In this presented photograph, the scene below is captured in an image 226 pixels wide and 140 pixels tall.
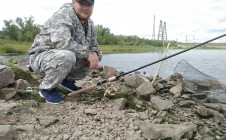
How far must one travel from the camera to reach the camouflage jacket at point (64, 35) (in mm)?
4191

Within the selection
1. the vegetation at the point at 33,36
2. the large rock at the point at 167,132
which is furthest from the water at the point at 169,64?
the vegetation at the point at 33,36

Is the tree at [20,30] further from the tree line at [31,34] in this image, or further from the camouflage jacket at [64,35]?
the camouflage jacket at [64,35]

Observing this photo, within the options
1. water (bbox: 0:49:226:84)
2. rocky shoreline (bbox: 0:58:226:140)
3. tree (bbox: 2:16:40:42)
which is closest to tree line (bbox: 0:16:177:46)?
tree (bbox: 2:16:40:42)

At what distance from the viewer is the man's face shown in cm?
430

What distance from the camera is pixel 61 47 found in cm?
421

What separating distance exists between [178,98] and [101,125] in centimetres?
191

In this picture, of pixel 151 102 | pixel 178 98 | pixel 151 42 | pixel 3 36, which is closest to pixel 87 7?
pixel 151 102

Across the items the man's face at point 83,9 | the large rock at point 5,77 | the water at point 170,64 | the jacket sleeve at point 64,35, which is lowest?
the water at point 170,64

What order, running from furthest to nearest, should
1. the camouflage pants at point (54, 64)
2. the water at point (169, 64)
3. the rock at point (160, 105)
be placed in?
Answer: the water at point (169, 64) < the rock at point (160, 105) < the camouflage pants at point (54, 64)

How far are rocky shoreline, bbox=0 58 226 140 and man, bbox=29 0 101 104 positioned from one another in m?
0.32

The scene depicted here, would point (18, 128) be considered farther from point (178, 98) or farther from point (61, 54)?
point (178, 98)

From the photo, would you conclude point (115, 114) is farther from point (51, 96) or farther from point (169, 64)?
point (169, 64)

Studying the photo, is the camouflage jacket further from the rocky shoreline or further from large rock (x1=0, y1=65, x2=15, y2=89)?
the rocky shoreline

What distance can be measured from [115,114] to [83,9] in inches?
55.5
